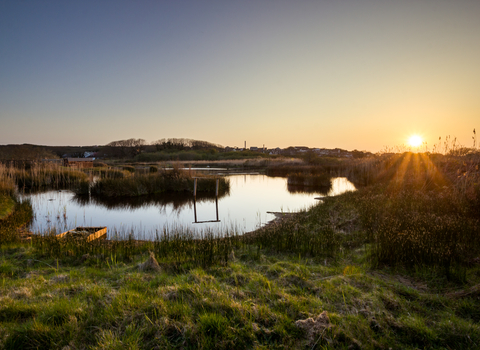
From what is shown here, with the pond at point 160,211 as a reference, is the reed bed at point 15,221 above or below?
above

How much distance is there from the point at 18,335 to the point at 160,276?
1.70 meters

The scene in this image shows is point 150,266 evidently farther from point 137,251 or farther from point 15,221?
point 15,221

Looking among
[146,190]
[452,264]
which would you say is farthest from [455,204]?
[146,190]

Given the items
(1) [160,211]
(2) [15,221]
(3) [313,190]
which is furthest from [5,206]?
(3) [313,190]

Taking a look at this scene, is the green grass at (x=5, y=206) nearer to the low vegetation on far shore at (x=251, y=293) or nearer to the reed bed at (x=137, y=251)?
the low vegetation on far shore at (x=251, y=293)

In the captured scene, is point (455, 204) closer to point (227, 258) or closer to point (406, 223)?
point (406, 223)

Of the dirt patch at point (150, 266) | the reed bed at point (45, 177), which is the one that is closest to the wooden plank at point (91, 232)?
the dirt patch at point (150, 266)

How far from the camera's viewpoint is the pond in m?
9.78

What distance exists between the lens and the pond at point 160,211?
978 centimetres

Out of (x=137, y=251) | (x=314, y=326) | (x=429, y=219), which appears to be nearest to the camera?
(x=314, y=326)

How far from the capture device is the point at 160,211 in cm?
1291

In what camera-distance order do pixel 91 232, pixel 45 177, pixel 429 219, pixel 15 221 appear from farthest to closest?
pixel 45 177
pixel 15 221
pixel 91 232
pixel 429 219

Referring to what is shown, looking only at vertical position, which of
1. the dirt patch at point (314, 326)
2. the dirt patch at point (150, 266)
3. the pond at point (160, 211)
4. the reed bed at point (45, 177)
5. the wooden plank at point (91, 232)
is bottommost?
the pond at point (160, 211)

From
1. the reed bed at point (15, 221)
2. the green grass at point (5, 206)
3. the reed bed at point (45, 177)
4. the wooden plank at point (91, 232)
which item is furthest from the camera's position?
the reed bed at point (45, 177)
